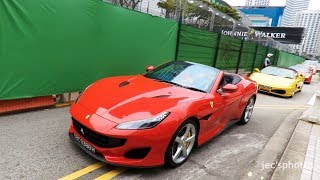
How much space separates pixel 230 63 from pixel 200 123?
1114cm

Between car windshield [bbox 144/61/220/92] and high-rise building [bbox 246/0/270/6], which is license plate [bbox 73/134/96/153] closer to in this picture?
car windshield [bbox 144/61/220/92]

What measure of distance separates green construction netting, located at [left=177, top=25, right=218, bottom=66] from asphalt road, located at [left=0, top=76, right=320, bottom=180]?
15.3 feet

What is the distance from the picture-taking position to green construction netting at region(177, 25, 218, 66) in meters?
9.73

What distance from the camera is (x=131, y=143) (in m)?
3.18

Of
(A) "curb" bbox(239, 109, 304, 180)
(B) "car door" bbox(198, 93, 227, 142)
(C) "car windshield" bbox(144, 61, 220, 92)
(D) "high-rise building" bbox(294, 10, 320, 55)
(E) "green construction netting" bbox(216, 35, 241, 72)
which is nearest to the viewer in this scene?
(A) "curb" bbox(239, 109, 304, 180)

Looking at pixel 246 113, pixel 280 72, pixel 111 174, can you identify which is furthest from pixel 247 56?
pixel 111 174

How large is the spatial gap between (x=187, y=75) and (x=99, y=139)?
2061 millimetres

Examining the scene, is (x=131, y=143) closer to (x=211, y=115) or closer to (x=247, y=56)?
(x=211, y=115)

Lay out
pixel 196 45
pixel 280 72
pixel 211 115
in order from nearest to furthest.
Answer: pixel 211 115, pixel 196 45, pixel 280 72

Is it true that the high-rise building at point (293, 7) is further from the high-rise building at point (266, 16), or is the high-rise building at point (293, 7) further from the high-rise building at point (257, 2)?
the high-rise building at point (266, 16)

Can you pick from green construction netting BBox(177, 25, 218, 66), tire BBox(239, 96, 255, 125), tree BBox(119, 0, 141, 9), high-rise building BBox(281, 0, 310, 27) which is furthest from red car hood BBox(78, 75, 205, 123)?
high-rise building BBox(281, 0, 310, 27)

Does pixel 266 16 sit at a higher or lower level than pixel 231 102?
higher

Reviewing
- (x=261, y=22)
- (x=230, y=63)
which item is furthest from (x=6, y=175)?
(x=261, y=22)

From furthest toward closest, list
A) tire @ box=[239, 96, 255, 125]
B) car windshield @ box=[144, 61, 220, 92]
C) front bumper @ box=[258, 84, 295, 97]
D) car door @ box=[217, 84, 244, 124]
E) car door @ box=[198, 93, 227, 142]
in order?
front bumper @ box=[258, 84, 295, 97]
tire @ box=[239, 96, 255, 125]
car door @ box=[217, 84, 244, 124]
car windshield @ box=[144, 61, 220, 92]
car door @ box=[198, 93, 227, 142]
